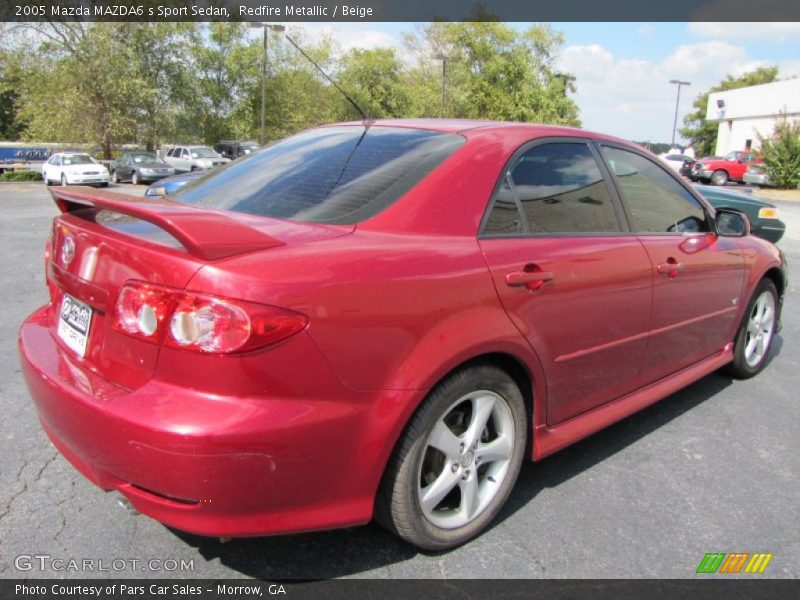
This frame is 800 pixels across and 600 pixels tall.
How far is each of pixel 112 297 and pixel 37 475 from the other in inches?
52.6

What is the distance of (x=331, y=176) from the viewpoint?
255 centimetres

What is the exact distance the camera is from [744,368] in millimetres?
4258

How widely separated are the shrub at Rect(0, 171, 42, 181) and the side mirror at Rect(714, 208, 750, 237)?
3514 centimetres

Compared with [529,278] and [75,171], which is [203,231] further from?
[75,171]

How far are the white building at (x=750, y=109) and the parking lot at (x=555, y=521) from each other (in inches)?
1683

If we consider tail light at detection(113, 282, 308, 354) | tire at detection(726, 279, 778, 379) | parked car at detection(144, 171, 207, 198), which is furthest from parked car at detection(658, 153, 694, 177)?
tail light at detection(113, 282, 308, 354)

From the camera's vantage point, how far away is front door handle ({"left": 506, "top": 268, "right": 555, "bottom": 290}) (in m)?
2.37

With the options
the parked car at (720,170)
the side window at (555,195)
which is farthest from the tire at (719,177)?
the side window at (555,195)

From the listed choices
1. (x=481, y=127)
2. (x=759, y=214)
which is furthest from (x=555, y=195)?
(x=759, y=214)

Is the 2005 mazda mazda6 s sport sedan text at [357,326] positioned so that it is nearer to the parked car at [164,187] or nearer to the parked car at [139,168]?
the parked car at [164,187]

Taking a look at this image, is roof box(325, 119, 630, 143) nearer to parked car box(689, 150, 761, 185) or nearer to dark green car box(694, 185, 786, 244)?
dark green car box(694, 185, 786, 244)

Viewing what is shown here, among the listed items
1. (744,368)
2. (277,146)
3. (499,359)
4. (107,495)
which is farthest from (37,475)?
(744,368)

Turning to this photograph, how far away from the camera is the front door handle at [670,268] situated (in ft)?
10.2

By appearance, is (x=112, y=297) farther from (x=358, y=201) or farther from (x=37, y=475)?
(x=37, y=475)
